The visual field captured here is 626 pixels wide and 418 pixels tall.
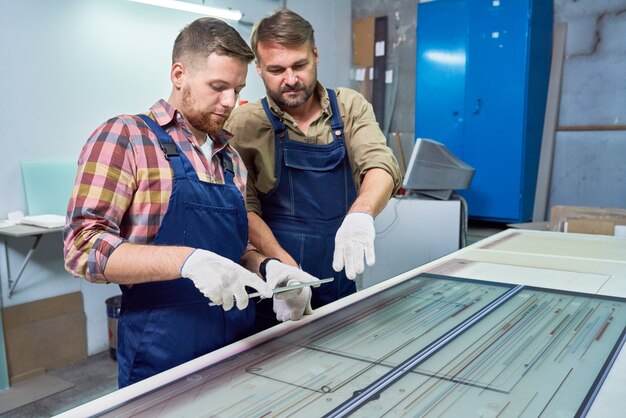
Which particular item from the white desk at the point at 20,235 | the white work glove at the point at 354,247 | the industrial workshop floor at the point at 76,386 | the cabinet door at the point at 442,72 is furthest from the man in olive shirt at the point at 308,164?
the cabinet door at the point at 442,72

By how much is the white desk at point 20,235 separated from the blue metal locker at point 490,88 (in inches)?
124

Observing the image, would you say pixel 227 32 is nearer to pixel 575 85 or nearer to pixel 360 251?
pixel 360 251

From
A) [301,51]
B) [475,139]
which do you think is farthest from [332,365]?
[475,139]

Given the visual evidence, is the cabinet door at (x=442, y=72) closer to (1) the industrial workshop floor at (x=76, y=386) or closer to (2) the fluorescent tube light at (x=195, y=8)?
(2) the fluorescent tube light at (x=195, y=8)

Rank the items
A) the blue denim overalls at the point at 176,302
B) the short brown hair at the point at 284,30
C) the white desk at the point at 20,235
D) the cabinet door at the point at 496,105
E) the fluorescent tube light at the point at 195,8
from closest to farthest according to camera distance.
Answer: the blue denim overalls at the point at 176,302 → the short brown hair at the point at 284,30 → the white desk at the point at 20,235 → the fluorescent tube light at the point at 195,8 → the cabinet door at the point at 496,105

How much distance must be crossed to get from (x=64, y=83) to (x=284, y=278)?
8.63 feet

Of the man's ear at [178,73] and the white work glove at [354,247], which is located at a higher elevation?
the man's ear at [178,73]

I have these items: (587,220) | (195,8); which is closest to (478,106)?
(587,220)

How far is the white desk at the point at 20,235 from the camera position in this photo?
2.69 meters

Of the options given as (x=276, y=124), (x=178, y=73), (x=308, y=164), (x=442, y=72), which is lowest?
(x=308, y=164)

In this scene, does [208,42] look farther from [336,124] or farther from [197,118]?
[336,124]

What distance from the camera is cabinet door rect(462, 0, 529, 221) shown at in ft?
13.2

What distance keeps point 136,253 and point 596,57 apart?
4331mm

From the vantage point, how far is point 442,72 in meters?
4.45
